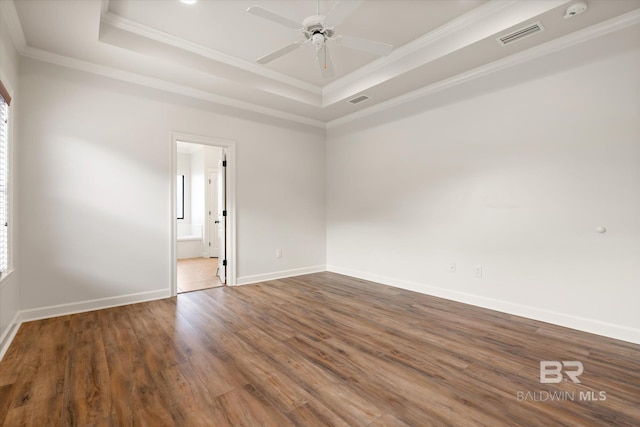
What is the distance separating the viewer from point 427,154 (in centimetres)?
428

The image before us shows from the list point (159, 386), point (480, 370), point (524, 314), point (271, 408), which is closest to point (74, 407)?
point (159, 386)

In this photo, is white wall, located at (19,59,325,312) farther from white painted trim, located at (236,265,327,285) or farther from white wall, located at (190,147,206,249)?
white wall, located at (190,147,206,249)

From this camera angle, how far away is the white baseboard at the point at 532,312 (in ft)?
8.96

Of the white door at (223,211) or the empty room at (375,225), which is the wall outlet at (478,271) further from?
the white door at (223,211)

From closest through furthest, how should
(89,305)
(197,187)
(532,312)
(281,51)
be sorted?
1. (281,51)
2. (532,312)
3. (89,305)
4. (197,187)

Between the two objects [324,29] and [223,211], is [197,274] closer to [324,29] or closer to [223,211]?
[223,211]

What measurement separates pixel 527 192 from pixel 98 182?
16.3ft

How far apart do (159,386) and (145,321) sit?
1.41 metres

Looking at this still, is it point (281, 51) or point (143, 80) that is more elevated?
point (143, 80)

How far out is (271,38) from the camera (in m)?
3.43

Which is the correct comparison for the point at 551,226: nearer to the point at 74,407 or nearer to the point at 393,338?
the point at 393,338

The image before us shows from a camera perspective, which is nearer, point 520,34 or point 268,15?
point 268,15

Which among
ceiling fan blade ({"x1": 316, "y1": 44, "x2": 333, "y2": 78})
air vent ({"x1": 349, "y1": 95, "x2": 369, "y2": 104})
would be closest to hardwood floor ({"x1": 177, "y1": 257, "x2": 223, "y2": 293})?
ceiling fan blade ({"x1": 316, "y1": 44, "x2": 333, "y2": 78})

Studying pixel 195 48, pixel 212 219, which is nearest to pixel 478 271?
pixel 195 48
